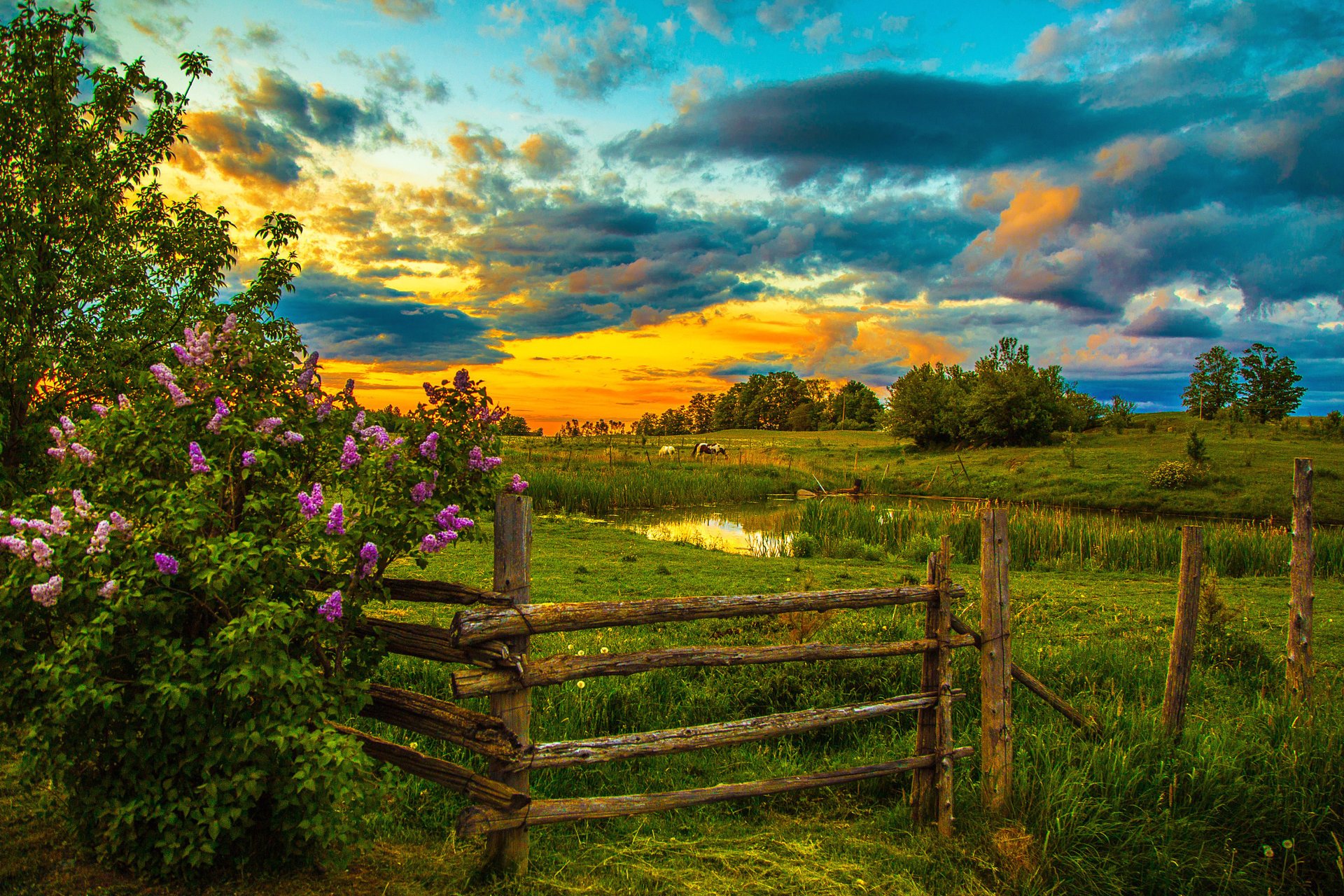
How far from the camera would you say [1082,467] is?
1310 inches

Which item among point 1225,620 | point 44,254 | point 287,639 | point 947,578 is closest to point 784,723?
point 947,578

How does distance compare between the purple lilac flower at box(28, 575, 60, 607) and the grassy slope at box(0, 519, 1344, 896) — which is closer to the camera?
the purple lilac flower at box(28, 575, 60, 607)

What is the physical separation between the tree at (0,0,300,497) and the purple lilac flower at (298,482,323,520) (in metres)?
3.54

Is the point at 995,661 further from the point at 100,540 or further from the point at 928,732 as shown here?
the point at 100,540

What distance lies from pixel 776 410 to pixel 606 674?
316 feet

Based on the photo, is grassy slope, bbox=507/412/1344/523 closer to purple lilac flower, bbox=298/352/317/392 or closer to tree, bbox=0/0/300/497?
tree, bbox=0/0/300/497

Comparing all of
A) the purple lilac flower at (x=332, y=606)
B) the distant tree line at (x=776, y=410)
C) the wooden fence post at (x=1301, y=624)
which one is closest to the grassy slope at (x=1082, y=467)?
the wooden fence post at (x=1301, y=624)

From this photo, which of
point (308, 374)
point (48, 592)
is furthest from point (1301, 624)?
point (48, 592)

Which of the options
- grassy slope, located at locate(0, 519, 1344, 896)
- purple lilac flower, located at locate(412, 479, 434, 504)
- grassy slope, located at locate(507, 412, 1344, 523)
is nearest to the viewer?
purple lilac flower, located at locate(412, 479, 434, 504)

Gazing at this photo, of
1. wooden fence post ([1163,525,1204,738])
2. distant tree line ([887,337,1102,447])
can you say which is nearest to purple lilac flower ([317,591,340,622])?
wooden fence post ([1163,525,1204,738])

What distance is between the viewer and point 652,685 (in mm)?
6348

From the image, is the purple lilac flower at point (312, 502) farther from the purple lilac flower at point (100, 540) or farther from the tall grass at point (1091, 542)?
the tall grass at point (1091, 542)

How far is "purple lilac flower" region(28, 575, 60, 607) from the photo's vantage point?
317cm

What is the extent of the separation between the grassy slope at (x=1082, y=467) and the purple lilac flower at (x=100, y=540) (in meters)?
17.5
